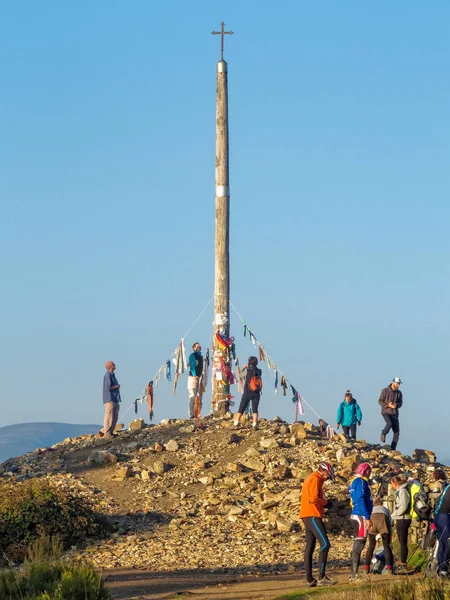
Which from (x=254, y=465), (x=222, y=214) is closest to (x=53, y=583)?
(x=254, y=465)

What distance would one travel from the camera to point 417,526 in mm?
21203

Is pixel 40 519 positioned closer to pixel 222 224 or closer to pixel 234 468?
pixel 234 468

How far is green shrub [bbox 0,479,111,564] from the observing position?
874 inches

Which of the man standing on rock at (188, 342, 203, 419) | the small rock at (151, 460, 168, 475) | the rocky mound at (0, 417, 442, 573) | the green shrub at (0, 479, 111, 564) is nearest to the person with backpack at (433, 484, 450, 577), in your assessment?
the rocky mound at (0, 417, 442, 573)

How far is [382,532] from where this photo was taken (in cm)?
1839

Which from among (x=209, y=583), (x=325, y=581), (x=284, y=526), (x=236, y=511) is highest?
(x=236, y=511)

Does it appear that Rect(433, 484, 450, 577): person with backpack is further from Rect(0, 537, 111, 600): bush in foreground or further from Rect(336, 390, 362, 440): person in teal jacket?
Rect(336, 390, 362, 440): person in teal jacket

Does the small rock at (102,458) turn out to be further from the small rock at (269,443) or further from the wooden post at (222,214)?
the wooden post at (222,214)

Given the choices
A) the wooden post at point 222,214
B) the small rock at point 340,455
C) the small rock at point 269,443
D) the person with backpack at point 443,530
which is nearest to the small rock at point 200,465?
the small rock at point 269,443

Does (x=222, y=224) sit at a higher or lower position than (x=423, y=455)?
higher

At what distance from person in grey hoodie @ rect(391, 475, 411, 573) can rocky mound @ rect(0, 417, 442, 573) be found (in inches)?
59.6

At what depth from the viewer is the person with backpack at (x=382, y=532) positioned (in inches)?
725

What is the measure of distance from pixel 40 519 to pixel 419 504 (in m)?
7.38

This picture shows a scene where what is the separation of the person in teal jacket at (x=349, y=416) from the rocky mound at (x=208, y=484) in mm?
738
